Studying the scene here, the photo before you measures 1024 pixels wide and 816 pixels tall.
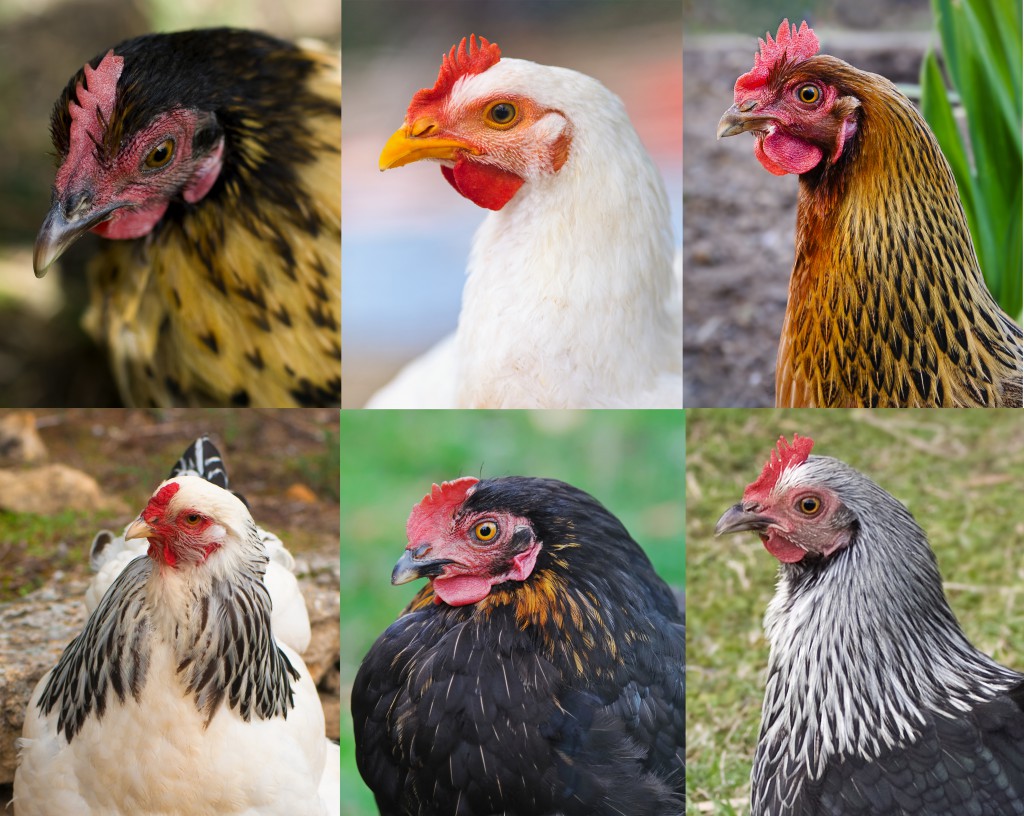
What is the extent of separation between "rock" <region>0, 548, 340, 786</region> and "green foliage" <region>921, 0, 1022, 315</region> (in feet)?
5.59

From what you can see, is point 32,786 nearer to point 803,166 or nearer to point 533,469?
point 533,469

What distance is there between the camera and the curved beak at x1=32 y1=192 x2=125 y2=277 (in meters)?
1.80

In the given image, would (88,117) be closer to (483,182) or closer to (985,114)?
(483,182)

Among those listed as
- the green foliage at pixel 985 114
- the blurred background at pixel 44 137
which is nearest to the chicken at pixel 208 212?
the blurred background at pixel 44 137

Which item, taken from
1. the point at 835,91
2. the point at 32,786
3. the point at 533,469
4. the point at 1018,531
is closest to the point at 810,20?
the point at 835,91

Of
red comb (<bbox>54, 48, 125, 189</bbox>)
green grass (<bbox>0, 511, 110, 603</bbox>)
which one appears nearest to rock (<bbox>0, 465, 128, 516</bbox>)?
green grass (<bbox>0, 511, 110, 603</bbox>)

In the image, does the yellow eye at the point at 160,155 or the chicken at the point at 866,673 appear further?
the yellow eye at the point at 160,155

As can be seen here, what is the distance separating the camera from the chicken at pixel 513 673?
1.80 metres

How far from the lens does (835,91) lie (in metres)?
1.78

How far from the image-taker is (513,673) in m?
1.83

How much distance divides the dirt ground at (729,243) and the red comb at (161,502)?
1.09 m

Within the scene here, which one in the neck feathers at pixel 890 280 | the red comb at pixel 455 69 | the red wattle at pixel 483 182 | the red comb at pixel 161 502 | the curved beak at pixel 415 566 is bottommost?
the curved beak at pixel 415 566

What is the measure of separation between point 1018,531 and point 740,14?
1405 millimetres

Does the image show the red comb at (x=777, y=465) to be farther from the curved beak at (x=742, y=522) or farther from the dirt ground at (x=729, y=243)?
the dirt ground at (x=729, y=243)
